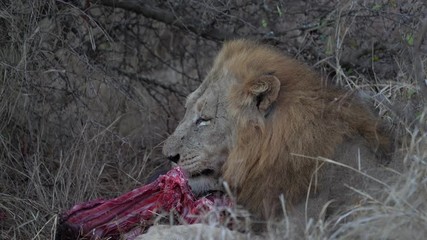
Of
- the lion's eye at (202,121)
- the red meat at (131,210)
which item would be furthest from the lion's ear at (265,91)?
the red meat at (131,210)

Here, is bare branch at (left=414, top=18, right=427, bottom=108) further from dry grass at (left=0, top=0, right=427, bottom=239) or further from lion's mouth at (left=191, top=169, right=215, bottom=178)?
lion's mouth at (left=191, top=169, right=215, bottom=178)

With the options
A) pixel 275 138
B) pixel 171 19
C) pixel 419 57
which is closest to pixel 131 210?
pixel 275 138

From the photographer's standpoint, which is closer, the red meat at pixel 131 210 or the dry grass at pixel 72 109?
the red meat at pixel 131 210

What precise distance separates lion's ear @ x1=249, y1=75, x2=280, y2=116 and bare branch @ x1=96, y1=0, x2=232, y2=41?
2.10 metres

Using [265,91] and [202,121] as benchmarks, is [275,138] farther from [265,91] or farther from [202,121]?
[202,121]

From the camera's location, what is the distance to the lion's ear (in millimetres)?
4441

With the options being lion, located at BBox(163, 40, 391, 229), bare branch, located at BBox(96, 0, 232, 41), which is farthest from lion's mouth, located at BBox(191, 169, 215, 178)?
bare branch, located at BBox(96, 0, 232, 41)

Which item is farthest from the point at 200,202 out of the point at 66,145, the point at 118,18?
the point at 118,18

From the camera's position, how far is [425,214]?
11.6ft

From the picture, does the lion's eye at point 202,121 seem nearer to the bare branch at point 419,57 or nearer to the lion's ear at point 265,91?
the lion's ear at point 265,91

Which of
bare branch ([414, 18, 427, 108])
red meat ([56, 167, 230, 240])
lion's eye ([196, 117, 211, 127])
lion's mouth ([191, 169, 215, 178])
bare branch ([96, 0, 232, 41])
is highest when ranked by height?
bare branch ([414, 18, 427, 108])

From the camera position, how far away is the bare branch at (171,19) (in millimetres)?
6504

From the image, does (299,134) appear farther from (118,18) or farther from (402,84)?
(118,18)

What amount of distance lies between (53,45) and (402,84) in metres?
2.24
